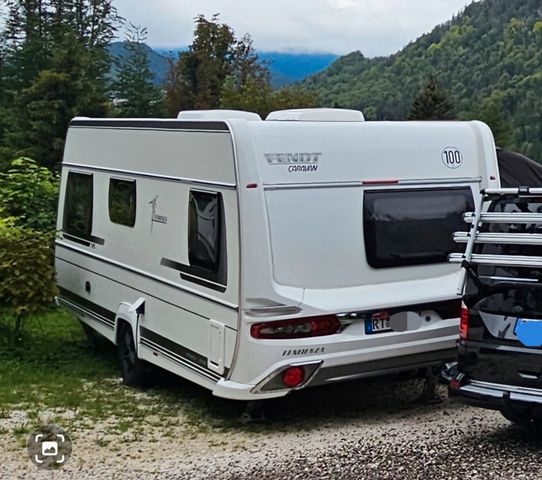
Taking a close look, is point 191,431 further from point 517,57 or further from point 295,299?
point 517,57

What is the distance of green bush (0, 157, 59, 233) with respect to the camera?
41.2ft

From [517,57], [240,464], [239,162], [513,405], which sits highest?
[517,57]

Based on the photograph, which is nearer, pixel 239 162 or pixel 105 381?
pixel 239 162

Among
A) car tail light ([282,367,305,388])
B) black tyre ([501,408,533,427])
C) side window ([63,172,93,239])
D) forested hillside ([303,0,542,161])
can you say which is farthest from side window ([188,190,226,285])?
forested hillside ([303,0,542,161])

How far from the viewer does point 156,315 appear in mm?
7480

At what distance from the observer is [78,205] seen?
9.69 metres

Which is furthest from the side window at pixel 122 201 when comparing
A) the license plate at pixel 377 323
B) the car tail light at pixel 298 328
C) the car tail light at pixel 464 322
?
the car tail light at pixel 464 322

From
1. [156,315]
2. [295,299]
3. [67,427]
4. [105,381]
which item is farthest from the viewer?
[105,381]

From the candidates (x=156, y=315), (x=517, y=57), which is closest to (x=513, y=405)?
(x=156, y=315)

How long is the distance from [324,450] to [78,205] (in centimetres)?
508

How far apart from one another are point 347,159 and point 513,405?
2290 mm

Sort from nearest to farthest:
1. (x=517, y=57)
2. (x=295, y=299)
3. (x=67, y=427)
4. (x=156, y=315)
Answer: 1. (x=295, y=299)
2. (x=67, y=427)
3. (x=156, y=315)
4. (x=517, y=57)

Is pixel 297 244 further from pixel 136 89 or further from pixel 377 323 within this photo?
pixel 136 89

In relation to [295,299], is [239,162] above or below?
above
